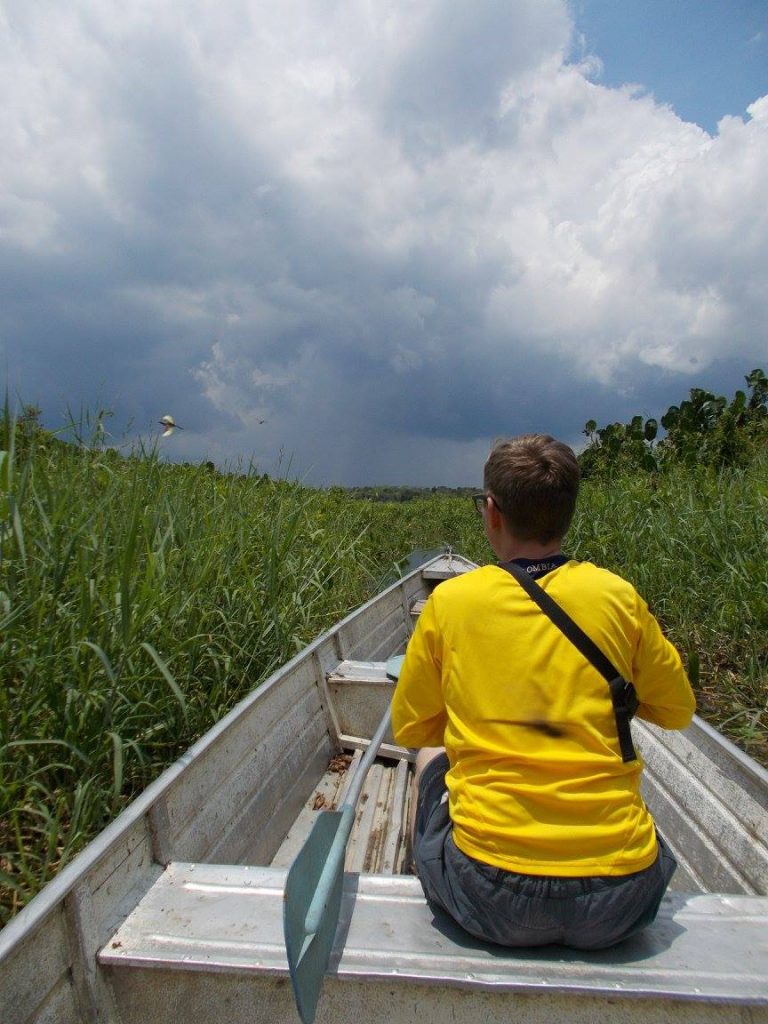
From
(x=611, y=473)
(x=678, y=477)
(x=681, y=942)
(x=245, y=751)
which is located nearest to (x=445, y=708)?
(x=681, y=942)

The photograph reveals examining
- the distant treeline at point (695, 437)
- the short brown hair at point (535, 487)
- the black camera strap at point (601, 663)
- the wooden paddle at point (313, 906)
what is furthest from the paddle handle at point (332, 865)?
the distant treeline at point (695, 437)

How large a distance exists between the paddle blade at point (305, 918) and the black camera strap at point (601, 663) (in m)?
0.63

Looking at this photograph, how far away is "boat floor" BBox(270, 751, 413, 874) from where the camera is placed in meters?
2.20

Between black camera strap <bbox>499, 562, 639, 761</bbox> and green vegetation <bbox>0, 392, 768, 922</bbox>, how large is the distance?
1.20 m

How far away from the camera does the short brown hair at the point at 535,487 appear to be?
4.47 feet

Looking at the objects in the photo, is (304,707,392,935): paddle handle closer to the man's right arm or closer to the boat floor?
the man's right arm

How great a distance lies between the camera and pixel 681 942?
4.21 feet

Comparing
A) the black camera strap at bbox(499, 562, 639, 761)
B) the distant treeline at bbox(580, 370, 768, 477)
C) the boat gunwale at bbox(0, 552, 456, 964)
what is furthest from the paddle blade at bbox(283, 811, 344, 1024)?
the distant treeline at bbox(580, 370, 768, 477)

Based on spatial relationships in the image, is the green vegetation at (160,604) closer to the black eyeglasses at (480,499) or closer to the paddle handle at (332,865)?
the paddle handle at (332,865)

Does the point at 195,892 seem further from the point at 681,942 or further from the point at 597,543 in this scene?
the point at 597,543

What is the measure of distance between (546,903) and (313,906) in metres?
0.42

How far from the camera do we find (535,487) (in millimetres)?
1358

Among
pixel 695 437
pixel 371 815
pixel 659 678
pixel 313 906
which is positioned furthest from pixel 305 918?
pixel 695 437

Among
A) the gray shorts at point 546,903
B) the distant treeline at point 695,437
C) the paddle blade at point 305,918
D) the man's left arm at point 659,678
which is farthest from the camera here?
the distant treeline at point 695,437
